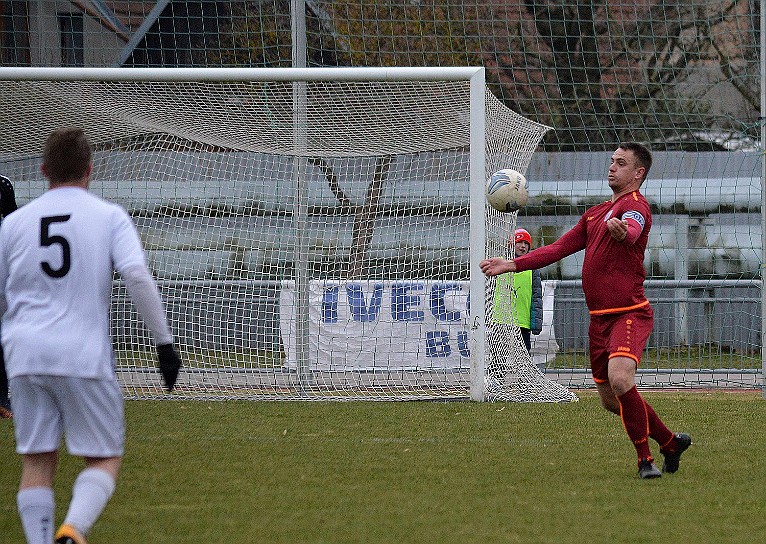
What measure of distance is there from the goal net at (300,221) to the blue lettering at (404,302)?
0.8 inches

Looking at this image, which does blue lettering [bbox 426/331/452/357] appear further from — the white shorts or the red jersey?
the white shorts

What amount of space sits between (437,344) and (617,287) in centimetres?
509

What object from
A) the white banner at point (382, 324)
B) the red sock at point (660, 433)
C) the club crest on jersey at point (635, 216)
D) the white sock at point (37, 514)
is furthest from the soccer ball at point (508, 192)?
the white sock at point (37, 514)

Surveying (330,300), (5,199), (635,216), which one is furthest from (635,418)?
(330,300)

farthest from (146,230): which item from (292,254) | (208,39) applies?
(208,39)

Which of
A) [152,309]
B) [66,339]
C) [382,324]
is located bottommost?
[382,324]

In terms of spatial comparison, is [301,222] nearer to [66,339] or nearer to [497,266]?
[497,266]

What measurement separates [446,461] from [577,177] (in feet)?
23.8

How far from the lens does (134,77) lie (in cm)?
1056

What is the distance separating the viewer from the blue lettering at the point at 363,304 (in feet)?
38.7

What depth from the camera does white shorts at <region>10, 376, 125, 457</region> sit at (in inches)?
172

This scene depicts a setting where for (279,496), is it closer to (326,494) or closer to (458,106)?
(326,494)

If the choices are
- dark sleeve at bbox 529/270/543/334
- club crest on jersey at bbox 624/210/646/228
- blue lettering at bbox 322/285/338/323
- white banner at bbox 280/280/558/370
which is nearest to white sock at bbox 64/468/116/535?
club crest on jersey at bbox 624/210/646/228

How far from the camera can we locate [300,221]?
39.0ft
